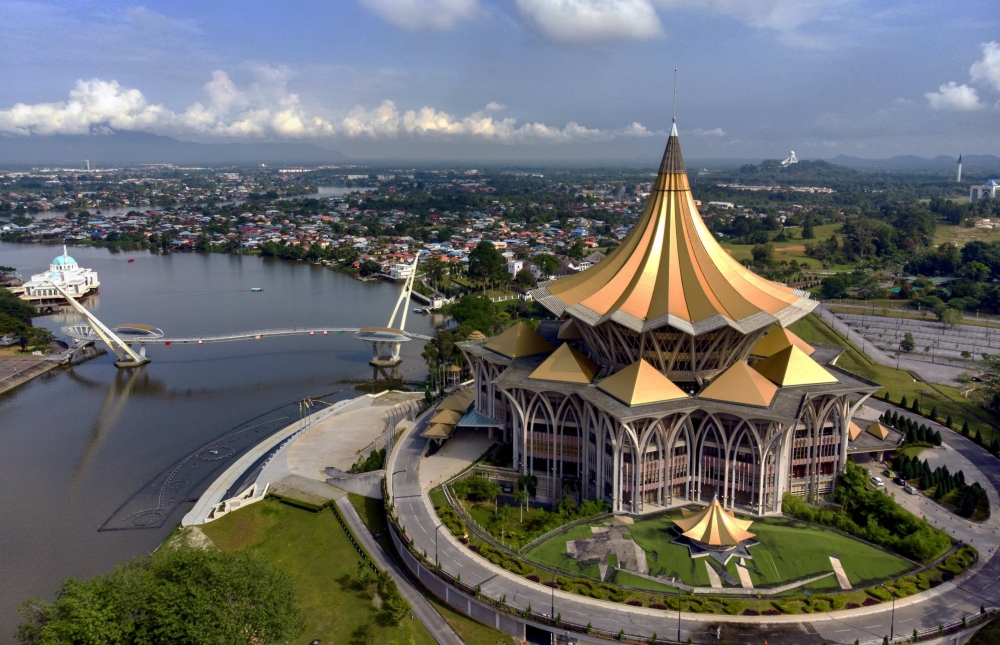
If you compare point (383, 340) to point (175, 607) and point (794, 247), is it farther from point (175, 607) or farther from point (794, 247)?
point (794, 247)

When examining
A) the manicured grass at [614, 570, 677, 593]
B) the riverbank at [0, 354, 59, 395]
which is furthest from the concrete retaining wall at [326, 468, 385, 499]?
the riverbank at [0, 354, 59, 395]

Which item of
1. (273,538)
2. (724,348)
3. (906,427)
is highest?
(724,348)

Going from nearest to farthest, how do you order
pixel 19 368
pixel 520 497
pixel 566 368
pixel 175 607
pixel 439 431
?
1. pixel 175 607
2. pixel 520 497
3. pixel 566 368
4. pixel 439 431
5. pixel 19 368

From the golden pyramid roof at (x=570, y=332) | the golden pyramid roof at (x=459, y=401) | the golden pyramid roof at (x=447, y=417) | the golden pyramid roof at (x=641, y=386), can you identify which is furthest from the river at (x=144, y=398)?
the golden pyramid roof at (x=641, y=386)

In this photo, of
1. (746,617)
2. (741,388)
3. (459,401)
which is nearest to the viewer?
(746,617)

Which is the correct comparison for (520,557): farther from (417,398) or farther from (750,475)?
(417,398)

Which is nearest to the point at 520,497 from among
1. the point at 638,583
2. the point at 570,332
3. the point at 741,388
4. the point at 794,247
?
the point at 638,583

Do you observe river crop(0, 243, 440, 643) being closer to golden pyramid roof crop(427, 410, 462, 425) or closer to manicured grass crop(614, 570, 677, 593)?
golden pyramid roof crop(427, 410, 462, 425)

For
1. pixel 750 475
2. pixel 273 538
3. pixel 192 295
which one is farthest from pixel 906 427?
pixel 192 295
